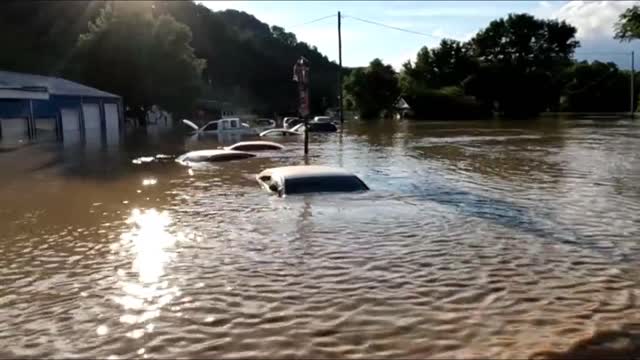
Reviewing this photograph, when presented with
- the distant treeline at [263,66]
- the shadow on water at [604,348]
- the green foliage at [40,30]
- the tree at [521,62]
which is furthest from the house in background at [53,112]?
the tree at [521,62]

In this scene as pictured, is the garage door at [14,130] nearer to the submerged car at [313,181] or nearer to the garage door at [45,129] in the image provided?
the garage door at [45,129]

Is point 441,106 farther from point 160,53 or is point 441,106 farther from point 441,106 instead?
point 160,53

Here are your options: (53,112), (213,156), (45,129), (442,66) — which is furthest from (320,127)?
(442,66)

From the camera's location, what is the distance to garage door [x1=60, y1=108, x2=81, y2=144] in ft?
140

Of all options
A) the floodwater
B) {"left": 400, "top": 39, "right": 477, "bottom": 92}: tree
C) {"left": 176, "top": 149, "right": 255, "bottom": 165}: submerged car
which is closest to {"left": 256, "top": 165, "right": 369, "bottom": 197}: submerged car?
the floodwater

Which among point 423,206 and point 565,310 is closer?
point 565,310

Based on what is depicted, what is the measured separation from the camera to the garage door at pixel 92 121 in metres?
46.5

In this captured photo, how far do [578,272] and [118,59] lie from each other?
5419 centimetres

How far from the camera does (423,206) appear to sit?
1315 centimetres

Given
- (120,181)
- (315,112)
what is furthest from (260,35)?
(120,181)

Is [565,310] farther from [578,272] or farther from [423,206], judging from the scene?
[423,206]

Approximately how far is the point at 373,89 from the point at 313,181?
84513 millimetres

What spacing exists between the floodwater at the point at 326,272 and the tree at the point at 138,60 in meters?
41.7

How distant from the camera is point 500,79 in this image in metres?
102
